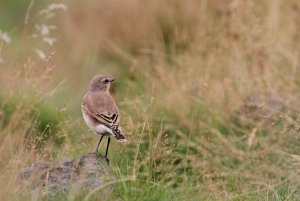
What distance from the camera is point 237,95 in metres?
9.43

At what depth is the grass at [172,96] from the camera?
716 cm

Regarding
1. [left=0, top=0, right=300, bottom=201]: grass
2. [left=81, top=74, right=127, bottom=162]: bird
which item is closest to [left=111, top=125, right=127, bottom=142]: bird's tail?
[left=81, top=74, right=127, bottom=162]: bird

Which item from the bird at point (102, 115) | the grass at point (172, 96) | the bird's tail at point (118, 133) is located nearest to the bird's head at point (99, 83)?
the bird at point (102, 115)

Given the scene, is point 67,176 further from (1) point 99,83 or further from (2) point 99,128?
(1) point 99,83

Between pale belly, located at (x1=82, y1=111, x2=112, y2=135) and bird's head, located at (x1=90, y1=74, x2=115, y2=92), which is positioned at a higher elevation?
bird's head, located at (x1=90, y1=74, x2=115, y2=92)

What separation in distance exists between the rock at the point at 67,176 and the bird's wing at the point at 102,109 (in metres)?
0.34

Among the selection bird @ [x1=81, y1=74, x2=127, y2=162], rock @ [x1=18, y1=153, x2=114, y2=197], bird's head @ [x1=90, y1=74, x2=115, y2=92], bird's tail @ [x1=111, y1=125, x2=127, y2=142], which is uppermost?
bird's head @ [x1=90, y1=74, x2=115, y2=92]

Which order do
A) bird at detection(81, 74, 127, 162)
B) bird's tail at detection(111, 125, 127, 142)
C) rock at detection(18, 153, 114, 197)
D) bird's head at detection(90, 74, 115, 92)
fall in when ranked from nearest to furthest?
1. rock at detection(18, 153, 114, 197)
2. bird's tail at detection(111, 125, 127, 142)
3. bird at detection(81, 74, 127, 162)
4. bird's head at detection(90, 74, 115, 92)

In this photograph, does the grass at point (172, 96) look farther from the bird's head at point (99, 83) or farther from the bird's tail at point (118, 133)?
the bird's head at point (99, 83)

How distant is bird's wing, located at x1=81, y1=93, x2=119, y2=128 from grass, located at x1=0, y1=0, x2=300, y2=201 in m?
0.25

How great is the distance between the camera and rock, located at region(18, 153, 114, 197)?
6.35 meters

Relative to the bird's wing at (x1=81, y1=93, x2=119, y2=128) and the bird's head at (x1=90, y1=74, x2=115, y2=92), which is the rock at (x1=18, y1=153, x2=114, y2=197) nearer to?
the bird's wing at (x1=81, y1=93, x2=119, y2=128)

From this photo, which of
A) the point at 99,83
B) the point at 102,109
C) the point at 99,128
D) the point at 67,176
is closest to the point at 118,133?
the point at 99,128

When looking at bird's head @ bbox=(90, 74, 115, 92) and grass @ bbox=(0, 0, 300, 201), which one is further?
bird's head @ bbox=(90, 74, 115, 92)
